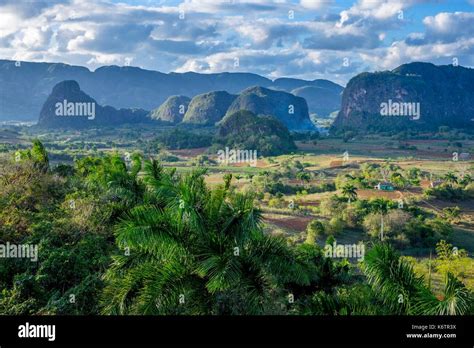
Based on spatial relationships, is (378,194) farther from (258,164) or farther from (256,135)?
(256,135)

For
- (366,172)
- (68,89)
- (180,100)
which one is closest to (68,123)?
(68,89)

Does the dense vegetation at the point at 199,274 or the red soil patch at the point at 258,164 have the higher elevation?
the dense vegetation at the point at 199,274

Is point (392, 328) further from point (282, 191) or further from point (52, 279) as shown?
point (282, 191)

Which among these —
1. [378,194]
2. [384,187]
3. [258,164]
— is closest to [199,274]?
[378,194]

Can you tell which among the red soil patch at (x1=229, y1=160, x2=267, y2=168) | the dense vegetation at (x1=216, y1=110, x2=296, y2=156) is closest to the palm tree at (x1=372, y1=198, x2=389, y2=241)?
the red soil patch at (x1=229, y1=160, x2=267, y2=168)

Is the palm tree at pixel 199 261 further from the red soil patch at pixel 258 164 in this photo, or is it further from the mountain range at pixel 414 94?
the mountain range at pixel 414 94

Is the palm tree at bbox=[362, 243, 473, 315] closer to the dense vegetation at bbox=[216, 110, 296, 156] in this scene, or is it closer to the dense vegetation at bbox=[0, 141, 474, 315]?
the dense vegetation at bbox=[0, 141, 474, 315]

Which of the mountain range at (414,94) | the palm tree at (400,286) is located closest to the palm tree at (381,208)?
the palm tree at (400,286)
